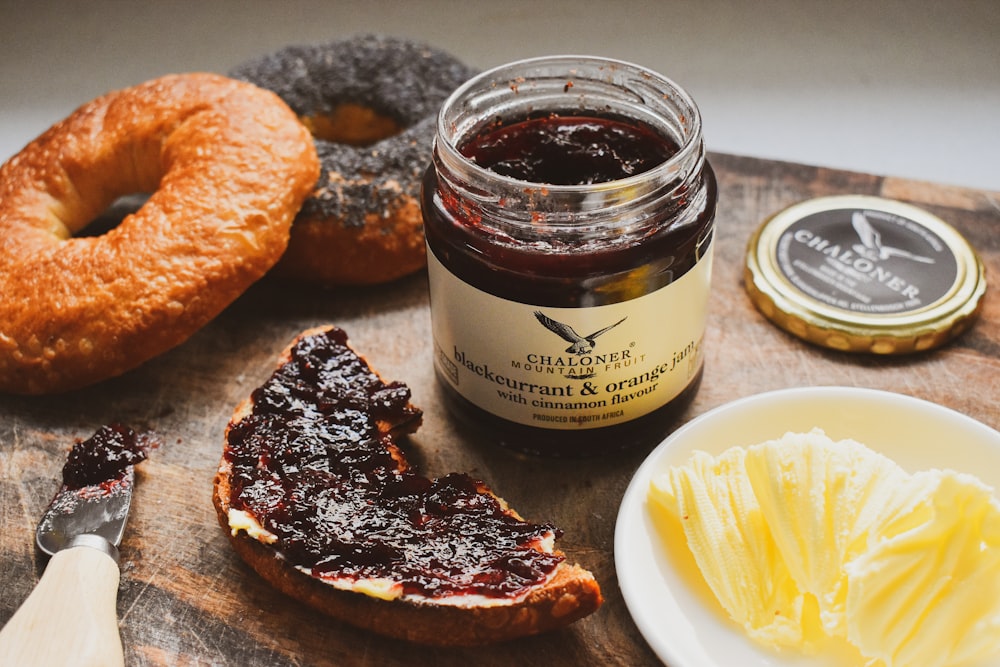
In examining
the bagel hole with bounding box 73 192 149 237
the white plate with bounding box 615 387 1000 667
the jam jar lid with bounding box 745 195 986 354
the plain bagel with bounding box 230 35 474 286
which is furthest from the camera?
the bagel hole with bounding box 73 192 149 237

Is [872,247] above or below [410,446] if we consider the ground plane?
above

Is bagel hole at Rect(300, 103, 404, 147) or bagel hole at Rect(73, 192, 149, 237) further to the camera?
bagel hole at Rect(300, 103, 404, 147)

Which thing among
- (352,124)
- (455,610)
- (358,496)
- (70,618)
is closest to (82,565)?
(70,618)

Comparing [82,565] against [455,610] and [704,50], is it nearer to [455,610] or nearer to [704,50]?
[455,610]

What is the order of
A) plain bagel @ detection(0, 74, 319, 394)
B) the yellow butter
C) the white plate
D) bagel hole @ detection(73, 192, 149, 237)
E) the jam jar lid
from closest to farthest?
1. the yellow butter
2. the white plate
3. plain bagel @ detection(0, 74, 319, 394)
4. the jam jar lid
5. bagel hole @ detection(73, 192, 149, 237)

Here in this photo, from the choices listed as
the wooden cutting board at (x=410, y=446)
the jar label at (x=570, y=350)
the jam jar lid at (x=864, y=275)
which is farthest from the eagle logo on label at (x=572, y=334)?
the jam jar lid at (x=864, y=275)

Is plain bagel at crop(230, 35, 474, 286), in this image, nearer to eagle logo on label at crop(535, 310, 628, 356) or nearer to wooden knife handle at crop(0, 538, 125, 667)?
eagle logo on label at crop(535, 310, 628, 356)

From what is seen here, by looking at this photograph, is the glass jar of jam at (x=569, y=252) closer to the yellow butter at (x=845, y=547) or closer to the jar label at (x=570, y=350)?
the jar label at (x=570, y=350)

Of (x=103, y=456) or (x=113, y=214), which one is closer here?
(x=103, y=456)

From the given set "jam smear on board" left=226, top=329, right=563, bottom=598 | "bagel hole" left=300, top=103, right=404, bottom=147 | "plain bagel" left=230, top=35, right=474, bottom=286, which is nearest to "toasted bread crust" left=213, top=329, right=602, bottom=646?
"jam smear on board" left=226, top=329, right=563, bottom=598
